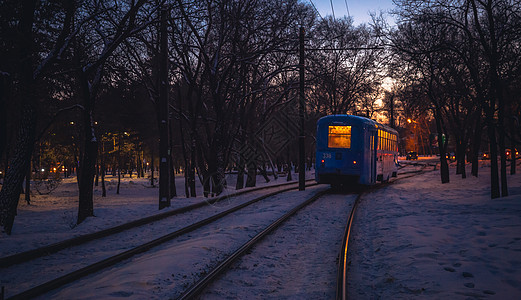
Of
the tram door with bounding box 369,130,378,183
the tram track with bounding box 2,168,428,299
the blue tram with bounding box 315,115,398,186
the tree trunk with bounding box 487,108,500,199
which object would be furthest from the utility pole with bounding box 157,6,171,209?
the tree trunk with bounding box 487,108,500,199

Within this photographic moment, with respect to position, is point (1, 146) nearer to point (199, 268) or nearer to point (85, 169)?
point (85, 169)

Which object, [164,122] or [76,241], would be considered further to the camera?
[164,122]

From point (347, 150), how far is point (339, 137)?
2.20 feet

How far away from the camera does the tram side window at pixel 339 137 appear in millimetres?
16748

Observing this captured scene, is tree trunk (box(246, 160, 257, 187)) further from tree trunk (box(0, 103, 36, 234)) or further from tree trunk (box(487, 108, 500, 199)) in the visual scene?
tree trunk (box(0, 103, 36, 234))

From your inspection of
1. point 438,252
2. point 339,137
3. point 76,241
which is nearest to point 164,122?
point 76,241

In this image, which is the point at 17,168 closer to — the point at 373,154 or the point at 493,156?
the point at 373,154

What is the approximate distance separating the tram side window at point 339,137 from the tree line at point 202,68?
2837 millimetres

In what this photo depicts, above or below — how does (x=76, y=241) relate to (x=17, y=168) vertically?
below

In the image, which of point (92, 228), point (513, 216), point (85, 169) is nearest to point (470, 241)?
point (513, 216)

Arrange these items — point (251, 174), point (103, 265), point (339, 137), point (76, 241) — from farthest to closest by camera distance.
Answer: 1. point (251, 174)
2. point (339, 137)
3. point (76, 241)
4. point (103, 265)

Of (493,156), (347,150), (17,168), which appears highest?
(347,150)

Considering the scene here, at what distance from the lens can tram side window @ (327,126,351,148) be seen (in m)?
16.7

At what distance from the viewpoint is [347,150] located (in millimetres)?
16766
